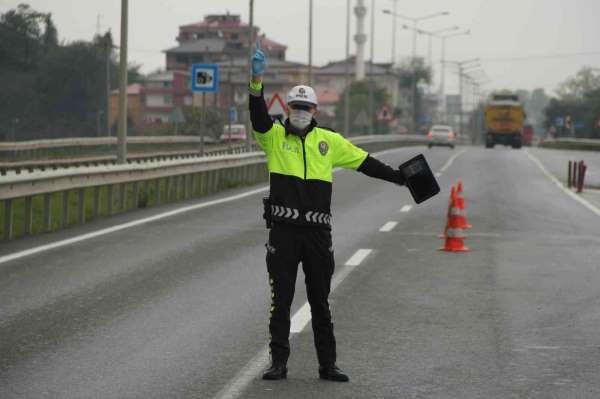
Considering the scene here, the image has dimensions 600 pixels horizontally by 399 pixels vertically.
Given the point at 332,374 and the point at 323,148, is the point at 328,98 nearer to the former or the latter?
the point at 323,148

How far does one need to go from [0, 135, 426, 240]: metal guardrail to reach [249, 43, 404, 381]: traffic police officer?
350 inches

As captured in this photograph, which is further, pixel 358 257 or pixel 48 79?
pixel 48 79

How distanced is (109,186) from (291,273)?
499 inches

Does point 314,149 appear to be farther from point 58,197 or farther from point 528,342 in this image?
point 58,197

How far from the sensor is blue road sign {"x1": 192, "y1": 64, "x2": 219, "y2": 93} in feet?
96.6

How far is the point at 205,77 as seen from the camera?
29484 mm

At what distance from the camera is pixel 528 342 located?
8.99m

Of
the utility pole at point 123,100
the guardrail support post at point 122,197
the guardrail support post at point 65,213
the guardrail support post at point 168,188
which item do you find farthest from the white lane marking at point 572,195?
the guardrail support post at point 65,213

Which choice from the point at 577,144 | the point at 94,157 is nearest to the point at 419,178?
the point at 94,157

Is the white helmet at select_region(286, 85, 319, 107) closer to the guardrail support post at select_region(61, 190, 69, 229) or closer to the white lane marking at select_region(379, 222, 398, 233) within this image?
the white lane marking at select_region(379, 222, 398, 233)

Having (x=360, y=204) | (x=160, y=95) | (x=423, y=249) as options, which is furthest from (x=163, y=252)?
(x=160, y=95)

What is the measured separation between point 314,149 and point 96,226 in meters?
10.5

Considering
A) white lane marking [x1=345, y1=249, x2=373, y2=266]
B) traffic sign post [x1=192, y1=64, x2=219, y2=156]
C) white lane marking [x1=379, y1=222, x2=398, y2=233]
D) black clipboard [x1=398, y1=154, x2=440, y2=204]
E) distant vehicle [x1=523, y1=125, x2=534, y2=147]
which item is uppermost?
traffic sign post [x1=192, y1=64, x2=219, y2=156]

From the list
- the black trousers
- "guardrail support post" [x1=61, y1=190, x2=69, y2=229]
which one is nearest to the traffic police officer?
the black trousers
